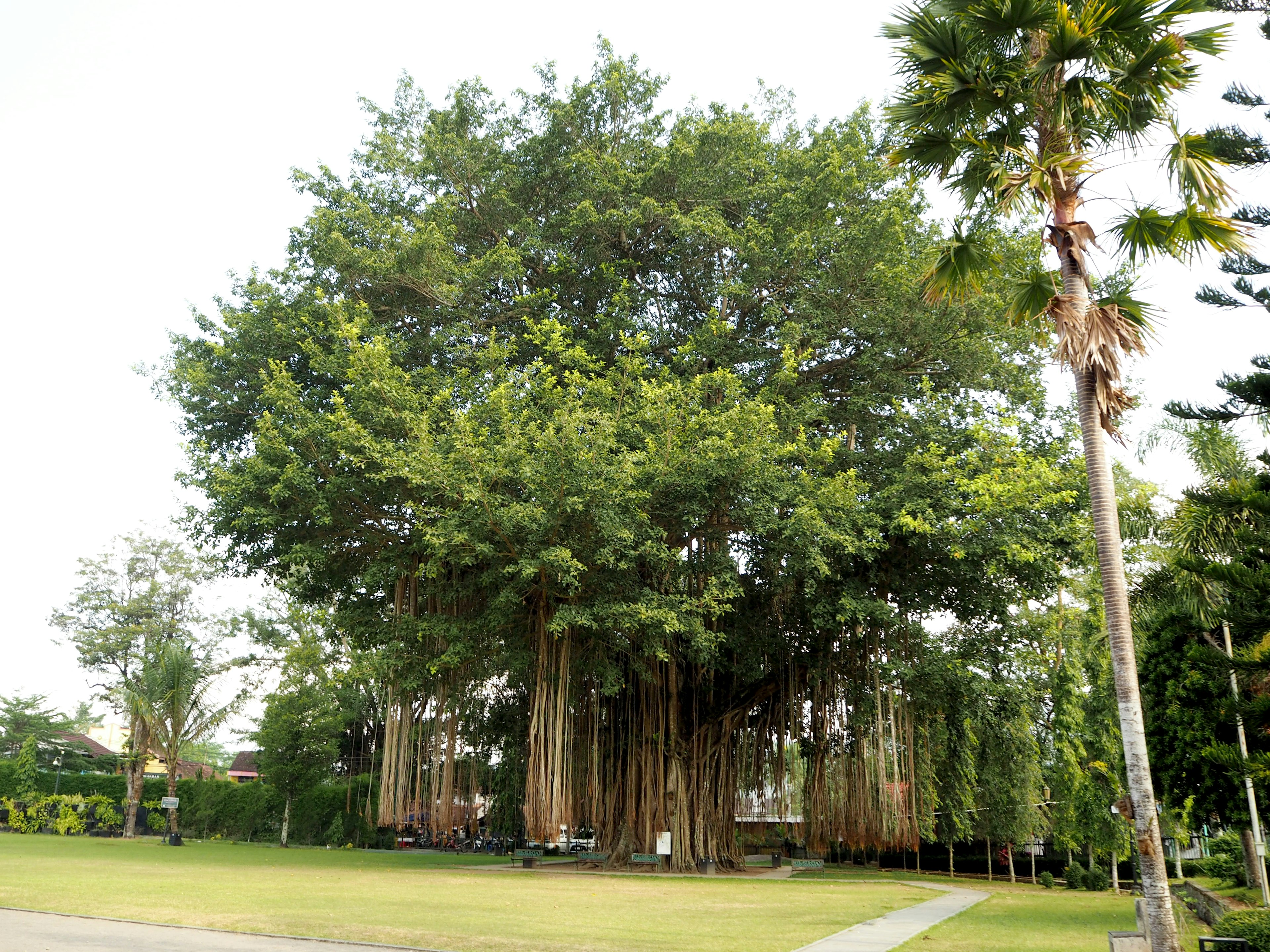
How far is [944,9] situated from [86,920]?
1113 cm

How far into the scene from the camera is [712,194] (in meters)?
17.5

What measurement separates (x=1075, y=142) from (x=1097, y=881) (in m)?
17.3

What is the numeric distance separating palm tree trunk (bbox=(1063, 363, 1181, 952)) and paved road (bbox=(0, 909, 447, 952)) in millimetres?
5567

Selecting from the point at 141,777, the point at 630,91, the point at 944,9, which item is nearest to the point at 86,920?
the point at 944,9

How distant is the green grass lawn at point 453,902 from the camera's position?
8.03m

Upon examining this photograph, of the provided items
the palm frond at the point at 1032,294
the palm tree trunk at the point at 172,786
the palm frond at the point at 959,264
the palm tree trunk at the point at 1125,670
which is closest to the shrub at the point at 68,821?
the palm tree trunk at the point at 172,786

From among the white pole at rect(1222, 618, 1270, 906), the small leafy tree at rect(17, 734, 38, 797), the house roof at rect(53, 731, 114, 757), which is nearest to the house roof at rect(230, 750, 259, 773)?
the house roof at rect(53, 731, 114, 757)

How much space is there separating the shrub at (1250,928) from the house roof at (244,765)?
162ft

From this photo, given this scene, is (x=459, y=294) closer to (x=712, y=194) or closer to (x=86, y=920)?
(x=712, y=194)

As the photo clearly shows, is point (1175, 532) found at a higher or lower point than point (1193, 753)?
higher

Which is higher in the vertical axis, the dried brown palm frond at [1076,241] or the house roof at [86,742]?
the dried brown palm frond at [1076,241]

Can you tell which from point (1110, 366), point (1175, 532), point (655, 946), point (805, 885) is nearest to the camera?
point (655, 946)

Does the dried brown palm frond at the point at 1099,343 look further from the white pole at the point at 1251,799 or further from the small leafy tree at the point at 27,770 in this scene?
the small leafy tree at the point at 27,770

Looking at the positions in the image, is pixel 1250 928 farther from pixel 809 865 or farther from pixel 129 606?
pixel 129 606
